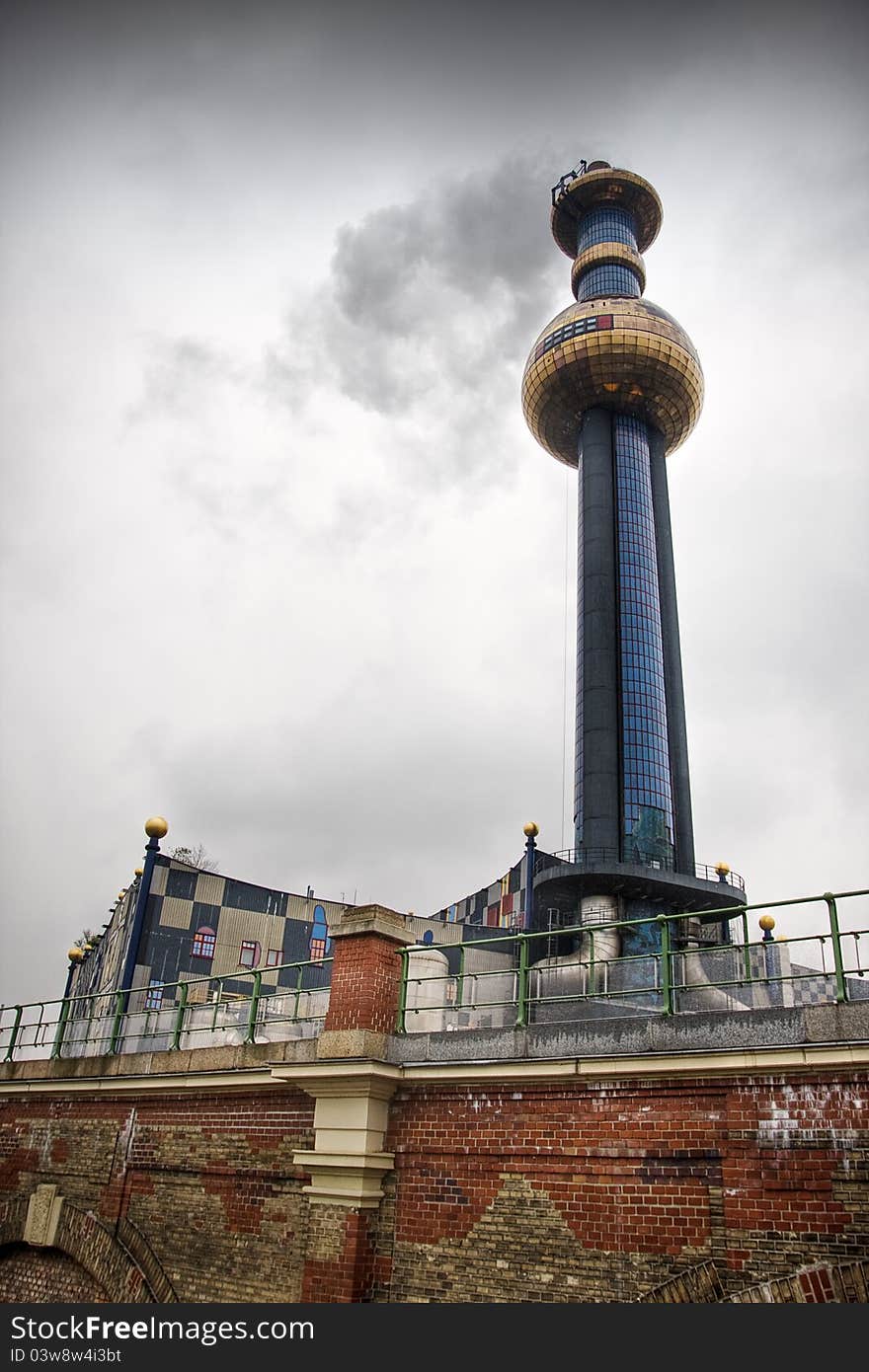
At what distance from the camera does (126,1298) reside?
12.7 metres

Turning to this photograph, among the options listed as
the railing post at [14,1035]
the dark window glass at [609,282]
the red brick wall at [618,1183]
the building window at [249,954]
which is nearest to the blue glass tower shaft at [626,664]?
the dark window glass at [609,282]

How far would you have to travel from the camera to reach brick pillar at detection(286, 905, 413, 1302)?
9.95 meters

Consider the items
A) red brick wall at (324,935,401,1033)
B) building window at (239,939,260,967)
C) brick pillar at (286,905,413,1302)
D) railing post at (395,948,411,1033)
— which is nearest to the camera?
brick pillar at (286,905,413,1302)

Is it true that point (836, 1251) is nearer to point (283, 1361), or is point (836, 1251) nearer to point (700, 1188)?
point (700, 1188)

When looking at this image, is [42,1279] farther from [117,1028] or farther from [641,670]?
[641,670]

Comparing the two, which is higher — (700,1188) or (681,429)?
(681,429)

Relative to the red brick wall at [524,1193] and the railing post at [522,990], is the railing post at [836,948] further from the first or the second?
the railing post at [522,990]

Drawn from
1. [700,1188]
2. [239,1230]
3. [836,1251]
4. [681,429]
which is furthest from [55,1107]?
[681,429]

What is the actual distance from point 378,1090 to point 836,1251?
477cm

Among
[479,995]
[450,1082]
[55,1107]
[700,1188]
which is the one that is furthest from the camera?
[55,1107]

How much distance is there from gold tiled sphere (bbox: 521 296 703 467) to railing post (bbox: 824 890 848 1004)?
51593 mm

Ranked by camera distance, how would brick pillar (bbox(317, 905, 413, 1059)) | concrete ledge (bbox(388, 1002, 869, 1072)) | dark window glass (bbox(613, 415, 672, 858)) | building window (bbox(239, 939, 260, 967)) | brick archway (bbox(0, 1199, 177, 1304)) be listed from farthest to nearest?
dark window glass (bbox(613, 415, 672, 858)) → building window (bbox(239, 939, 260, 967)) → brick archway (bbox(0, 1199, 177, 1304)) → brick pillar (bbox(317, 905, 413, 1059)) → concrete ledge (bbox(388, 1002, 869, 1072))

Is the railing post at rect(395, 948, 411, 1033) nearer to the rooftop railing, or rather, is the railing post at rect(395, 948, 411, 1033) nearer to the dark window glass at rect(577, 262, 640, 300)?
the rooftop railing

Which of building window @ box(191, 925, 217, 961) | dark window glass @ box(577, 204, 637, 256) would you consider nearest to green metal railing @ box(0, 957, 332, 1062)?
building window @ box(191, 925, 217, 961)
